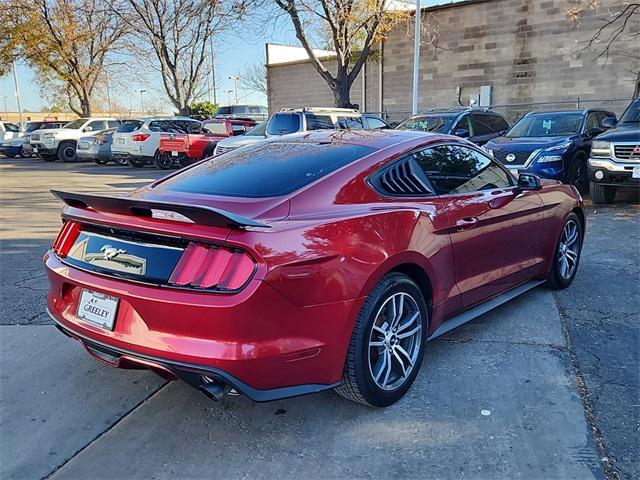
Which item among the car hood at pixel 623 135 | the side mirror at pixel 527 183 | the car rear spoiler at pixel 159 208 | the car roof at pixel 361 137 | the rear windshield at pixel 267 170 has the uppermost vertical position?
the car roof at pixel 361 137

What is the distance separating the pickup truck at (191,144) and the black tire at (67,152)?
731 centimetres

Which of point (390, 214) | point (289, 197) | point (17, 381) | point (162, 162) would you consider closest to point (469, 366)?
point (390, 214)

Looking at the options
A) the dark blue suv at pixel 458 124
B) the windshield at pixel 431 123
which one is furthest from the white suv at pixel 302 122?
the dark blue suv at pixel 458 124

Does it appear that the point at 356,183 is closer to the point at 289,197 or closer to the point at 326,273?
the point at 289,197

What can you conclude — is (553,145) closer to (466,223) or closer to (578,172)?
(578,172)

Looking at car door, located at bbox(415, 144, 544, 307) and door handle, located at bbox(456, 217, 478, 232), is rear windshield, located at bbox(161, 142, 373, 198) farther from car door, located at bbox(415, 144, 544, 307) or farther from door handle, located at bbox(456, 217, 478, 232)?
door handle, located at bbox(456, 217, 478, 232)

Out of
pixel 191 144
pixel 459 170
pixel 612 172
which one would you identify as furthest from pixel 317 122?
pixel 459 170

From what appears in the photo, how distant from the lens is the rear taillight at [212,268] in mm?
2449

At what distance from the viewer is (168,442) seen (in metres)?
2.84

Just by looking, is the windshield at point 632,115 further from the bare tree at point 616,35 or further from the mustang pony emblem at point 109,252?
the mustang pony emblem at point 109,252

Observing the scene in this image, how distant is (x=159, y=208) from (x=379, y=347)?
57.5 inches

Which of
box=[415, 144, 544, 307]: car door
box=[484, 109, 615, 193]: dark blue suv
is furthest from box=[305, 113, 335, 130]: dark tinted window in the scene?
box=[415, 144, 544, 307]: car door

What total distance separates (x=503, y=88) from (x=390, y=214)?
852 inches

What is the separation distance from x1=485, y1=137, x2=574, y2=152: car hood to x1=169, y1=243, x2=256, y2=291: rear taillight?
8.57 m
